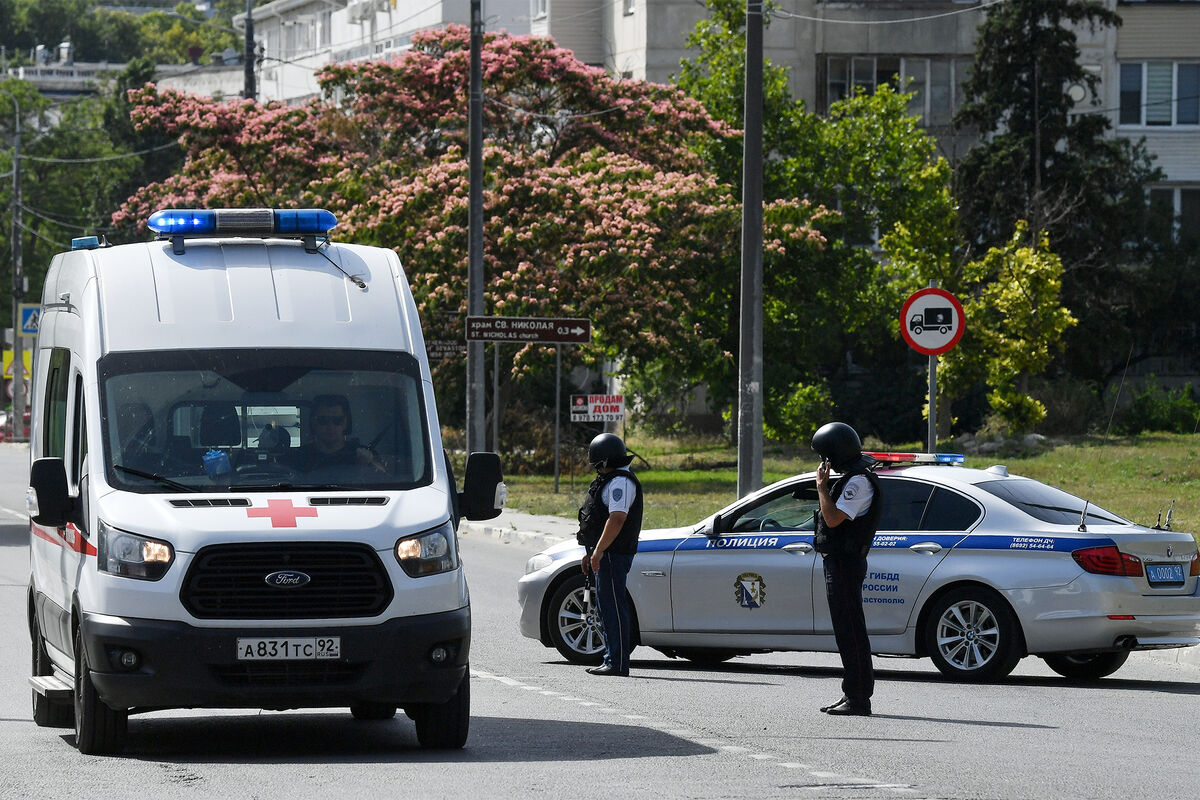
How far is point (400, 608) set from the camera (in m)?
9.19

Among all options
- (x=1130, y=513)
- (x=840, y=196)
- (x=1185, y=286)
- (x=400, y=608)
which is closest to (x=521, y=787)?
(x=400, y=608)

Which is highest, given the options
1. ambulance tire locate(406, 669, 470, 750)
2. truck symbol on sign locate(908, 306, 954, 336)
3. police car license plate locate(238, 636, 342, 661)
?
truck symbol on sign locate(908, 306, 954, 336)

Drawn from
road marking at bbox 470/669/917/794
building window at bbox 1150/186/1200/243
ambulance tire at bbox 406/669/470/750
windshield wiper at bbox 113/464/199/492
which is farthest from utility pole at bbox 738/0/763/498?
building window at bbox 1150/186/1200/243

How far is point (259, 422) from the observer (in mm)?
9820

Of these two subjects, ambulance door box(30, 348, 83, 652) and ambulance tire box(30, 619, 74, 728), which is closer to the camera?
ambulance door box(30, 348, 83, 652)

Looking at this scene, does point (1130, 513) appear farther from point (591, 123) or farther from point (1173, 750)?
point (591, 123)

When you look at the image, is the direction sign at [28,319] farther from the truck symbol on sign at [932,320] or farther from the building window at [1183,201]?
the truck symbol on sign at [932,320]

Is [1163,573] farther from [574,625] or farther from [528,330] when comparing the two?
[528,330]

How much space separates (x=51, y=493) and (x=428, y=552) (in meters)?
1.88

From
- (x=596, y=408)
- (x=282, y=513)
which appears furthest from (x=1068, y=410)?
(x=282, y=513)

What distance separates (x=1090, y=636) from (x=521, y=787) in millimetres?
5356

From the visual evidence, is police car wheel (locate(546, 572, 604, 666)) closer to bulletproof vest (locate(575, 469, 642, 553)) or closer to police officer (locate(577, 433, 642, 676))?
police officer (locate(577, 433, 642, 676))

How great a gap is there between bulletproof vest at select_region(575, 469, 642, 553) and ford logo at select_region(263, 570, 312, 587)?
402 cm

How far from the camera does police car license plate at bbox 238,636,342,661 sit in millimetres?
9008
